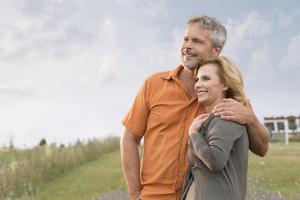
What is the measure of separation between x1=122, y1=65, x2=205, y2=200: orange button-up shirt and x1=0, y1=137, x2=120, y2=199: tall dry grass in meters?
5.34

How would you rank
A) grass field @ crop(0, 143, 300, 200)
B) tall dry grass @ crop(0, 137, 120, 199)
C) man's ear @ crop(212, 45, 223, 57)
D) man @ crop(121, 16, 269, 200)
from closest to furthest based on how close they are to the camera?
Answer: man @ crop(121, 16, 269, 200) < man's ear @ crop(212, 45, 223, 57) < grass field @ crop(0, 143, 300, 200) < tall dry grass @ crop(0, 137, 120, 199)

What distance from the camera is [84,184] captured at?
8727mm

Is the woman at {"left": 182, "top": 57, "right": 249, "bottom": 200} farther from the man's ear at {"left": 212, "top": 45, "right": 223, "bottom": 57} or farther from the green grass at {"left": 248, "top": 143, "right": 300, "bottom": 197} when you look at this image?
the green grass at {"left": 248, "top": 143, "right": 300, "bottom": 197}

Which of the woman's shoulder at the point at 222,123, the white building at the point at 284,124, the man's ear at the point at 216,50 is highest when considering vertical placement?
the man's ear at the point at 216,50

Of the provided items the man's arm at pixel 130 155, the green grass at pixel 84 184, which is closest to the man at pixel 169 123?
the man's arm at pixel 130 155

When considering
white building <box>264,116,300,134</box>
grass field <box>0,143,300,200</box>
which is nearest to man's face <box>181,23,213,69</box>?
grass field <box>0,143,300,200</box>

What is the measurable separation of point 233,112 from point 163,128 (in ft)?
2.21

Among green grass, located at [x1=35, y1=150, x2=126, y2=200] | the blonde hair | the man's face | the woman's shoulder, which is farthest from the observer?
green grass, located at [x1=35, y1=150, x2=126, y2=200]

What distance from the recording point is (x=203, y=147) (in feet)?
6.95

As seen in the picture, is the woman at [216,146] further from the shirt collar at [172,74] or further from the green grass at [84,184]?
the green grass at [84,184]

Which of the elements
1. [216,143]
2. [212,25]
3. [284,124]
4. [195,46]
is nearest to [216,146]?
[216,143]

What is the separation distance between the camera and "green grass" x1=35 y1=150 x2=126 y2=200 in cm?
768

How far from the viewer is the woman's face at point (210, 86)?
2412 mm

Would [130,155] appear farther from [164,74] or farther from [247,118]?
[247,118]
